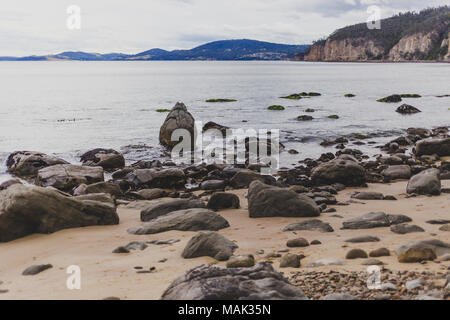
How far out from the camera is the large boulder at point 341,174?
14.2 metres

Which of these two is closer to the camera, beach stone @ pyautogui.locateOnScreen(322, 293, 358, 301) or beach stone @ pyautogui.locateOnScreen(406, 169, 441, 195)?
beach stone @ pyautogui.locateOnScreen(322, 293, 358, 301)

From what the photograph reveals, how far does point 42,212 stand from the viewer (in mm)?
9641

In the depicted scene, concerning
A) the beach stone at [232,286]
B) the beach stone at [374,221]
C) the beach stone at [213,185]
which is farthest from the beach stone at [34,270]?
the beach stone at [213,185]

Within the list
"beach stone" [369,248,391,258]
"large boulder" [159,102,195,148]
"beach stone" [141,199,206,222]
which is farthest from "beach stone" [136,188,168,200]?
"large boulder" [159,102,195,148]

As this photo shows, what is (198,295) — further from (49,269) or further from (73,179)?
(73,179)

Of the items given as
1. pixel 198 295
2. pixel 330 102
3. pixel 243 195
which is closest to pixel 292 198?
pixel 243 195

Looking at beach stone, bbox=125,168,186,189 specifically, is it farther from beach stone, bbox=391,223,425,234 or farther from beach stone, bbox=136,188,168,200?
beach stone, bbox=391,223,425,234

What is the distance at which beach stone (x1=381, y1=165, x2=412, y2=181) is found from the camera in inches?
594

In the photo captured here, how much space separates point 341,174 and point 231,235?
255 inches

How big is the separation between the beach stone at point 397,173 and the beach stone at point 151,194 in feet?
23.7

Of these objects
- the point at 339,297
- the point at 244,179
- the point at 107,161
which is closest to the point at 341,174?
the point at 244,179

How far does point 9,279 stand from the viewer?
6.85 metres

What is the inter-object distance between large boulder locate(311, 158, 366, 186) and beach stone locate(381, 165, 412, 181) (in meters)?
1.26

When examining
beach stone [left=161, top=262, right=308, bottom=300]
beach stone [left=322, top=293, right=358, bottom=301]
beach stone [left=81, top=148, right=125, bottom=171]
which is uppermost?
beach stone [left=161, top=262, right=308, bottom=300]
